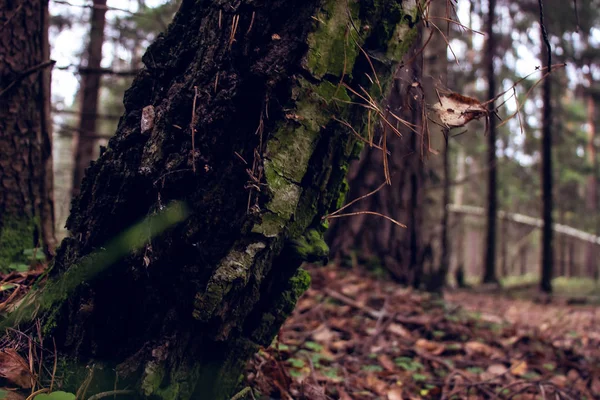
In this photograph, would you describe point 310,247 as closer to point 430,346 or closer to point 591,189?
point 430,346

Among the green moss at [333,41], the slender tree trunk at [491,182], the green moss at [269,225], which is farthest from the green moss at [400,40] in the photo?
the slender tree trunk at [491,182]

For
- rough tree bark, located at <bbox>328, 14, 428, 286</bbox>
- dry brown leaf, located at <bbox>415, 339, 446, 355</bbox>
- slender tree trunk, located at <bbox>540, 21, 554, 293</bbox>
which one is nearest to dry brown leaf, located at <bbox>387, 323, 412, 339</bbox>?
dry brown leaf, located at <bbox>415, 339, 446, 355</bbox>

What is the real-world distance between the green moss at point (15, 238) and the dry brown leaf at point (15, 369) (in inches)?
32.4

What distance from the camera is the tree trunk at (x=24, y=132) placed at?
93.0 inches

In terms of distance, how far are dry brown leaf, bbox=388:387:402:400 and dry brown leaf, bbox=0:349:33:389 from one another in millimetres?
1736

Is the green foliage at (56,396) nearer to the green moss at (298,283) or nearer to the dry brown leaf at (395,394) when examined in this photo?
the green moss at (298,283)

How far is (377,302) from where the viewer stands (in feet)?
13.2

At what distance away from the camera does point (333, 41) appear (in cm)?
147

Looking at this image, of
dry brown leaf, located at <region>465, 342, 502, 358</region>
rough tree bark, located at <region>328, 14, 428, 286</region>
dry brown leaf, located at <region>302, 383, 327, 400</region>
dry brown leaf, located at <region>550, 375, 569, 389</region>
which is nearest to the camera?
dry brown leaf, located at <region>302, 383, 327, 400</region>

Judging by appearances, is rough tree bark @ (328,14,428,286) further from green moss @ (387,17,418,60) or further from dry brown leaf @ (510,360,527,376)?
green moss @ (387,17,418,60)

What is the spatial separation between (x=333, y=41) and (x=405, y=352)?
2454 millimetres

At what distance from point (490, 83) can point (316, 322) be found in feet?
26.4

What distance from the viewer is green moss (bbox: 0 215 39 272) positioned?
2322mm

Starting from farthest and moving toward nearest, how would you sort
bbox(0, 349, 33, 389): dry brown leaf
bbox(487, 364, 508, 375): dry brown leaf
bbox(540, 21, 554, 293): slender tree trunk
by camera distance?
1. bbox(540, 21, 554, 293): slender tree trunk
2. bbox(487, 364, 508, 375): dry brown leaf
3. bbox(0, 349, 33, 389): dry brown leaf
